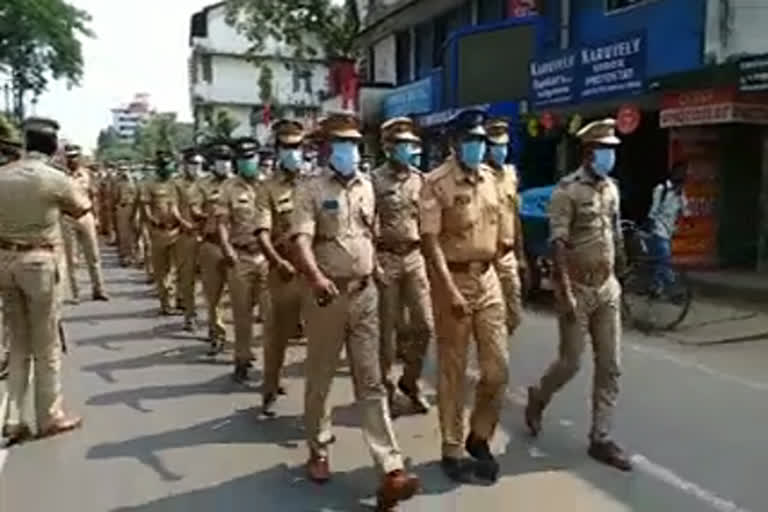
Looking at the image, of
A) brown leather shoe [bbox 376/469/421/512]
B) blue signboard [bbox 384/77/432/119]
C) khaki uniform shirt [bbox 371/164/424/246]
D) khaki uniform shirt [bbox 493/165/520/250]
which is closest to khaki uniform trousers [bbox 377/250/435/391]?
khaki uniform shirt [bbox 371/164/424/246]

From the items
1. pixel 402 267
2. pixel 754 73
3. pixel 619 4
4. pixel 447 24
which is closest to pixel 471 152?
pixel 402 267

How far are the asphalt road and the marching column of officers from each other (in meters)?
0.21

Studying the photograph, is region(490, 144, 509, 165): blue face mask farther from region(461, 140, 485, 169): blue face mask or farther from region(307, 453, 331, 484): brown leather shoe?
region(307, 453, 331, 484): brown leather shoe

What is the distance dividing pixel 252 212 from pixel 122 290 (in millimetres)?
7852

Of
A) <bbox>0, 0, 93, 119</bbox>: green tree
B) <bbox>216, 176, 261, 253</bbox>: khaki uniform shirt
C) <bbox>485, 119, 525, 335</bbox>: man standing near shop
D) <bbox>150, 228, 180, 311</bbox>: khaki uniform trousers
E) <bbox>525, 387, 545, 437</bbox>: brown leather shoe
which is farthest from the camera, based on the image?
<bbox>0, 0, 93, 119</bbox>: green tree

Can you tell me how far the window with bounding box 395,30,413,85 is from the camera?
3166 centimetres

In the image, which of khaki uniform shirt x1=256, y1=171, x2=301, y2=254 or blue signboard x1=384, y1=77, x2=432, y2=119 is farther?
blue signboard x1=384, y1=77, x2=432, y2=119

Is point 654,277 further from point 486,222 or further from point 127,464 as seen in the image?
point 127,464

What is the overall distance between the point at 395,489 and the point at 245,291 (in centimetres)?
350

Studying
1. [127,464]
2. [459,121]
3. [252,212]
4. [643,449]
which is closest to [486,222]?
[459,121]

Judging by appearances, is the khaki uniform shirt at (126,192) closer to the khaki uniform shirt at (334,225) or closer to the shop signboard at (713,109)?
the shop signboard at (713,109)

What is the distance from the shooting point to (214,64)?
69.6m

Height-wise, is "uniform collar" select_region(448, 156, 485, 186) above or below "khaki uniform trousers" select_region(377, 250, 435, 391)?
above

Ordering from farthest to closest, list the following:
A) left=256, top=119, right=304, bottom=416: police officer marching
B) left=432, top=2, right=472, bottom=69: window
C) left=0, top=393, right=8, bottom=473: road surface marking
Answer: left=432, top=2, right=472, bottom=69: window < left=256, top=119, right=304, bottom=416: police officer marching < left=0, top=393, right=8, bottom=473: road surface marking
